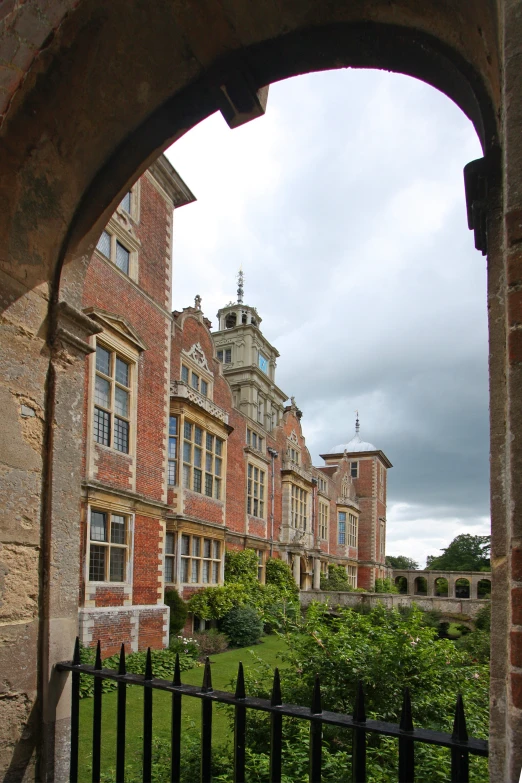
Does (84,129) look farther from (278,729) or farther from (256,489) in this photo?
(256,489)

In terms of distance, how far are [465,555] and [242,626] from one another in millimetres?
69649

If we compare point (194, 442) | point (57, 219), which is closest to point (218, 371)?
point (194, 442)

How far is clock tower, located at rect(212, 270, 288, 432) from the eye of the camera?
117ft

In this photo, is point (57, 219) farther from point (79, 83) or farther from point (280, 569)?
point (280, 569)

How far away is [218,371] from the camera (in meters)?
23.3

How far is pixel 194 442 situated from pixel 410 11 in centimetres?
1804

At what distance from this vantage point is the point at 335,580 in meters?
38.4

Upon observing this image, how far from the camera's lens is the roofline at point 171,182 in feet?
56.0

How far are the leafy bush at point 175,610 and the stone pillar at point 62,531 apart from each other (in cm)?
1476

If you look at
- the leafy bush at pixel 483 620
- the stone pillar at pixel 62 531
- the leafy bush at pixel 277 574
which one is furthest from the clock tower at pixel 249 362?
the stone pillar at pixel 62 531

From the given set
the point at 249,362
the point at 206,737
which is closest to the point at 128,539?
the point at 206,737

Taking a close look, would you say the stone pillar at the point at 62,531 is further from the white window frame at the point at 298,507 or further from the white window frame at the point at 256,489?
the white window frame at the point at 298,507

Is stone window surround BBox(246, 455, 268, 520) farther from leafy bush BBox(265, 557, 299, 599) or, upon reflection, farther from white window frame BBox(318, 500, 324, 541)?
white window frame BBox(318, 500, 324, 541)

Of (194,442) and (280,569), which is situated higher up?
(194,442)
